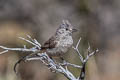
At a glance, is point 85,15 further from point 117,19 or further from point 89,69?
point 89,69

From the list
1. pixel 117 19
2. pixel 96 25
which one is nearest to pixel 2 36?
pixel 96 25

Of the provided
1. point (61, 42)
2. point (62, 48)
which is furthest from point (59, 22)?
point (62, 48)

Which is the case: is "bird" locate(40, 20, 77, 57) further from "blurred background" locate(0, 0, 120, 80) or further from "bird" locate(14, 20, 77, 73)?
"blurred background" locate(0, 0, 120, 80)

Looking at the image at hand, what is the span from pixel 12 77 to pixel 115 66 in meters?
6.21

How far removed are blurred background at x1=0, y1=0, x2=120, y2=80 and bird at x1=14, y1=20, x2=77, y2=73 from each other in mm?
5303

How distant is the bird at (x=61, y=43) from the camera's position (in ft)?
15.6

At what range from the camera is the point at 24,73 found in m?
9.66

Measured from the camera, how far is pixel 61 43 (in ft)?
16.1

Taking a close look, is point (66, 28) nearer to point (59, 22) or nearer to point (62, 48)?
point (62, 48)

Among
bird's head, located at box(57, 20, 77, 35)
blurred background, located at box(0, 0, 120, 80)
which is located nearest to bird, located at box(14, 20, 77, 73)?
bird's head, located at box(57, 20, 77, 35)

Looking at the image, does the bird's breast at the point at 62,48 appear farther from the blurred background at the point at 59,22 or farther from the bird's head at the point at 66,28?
the blurred background at the point at 59,22

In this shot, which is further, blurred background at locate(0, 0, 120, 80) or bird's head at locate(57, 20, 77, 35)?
blurred background at locate(0, 0, 120, 80)

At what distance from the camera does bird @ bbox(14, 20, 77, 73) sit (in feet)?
15.6

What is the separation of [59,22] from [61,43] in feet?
25.0
